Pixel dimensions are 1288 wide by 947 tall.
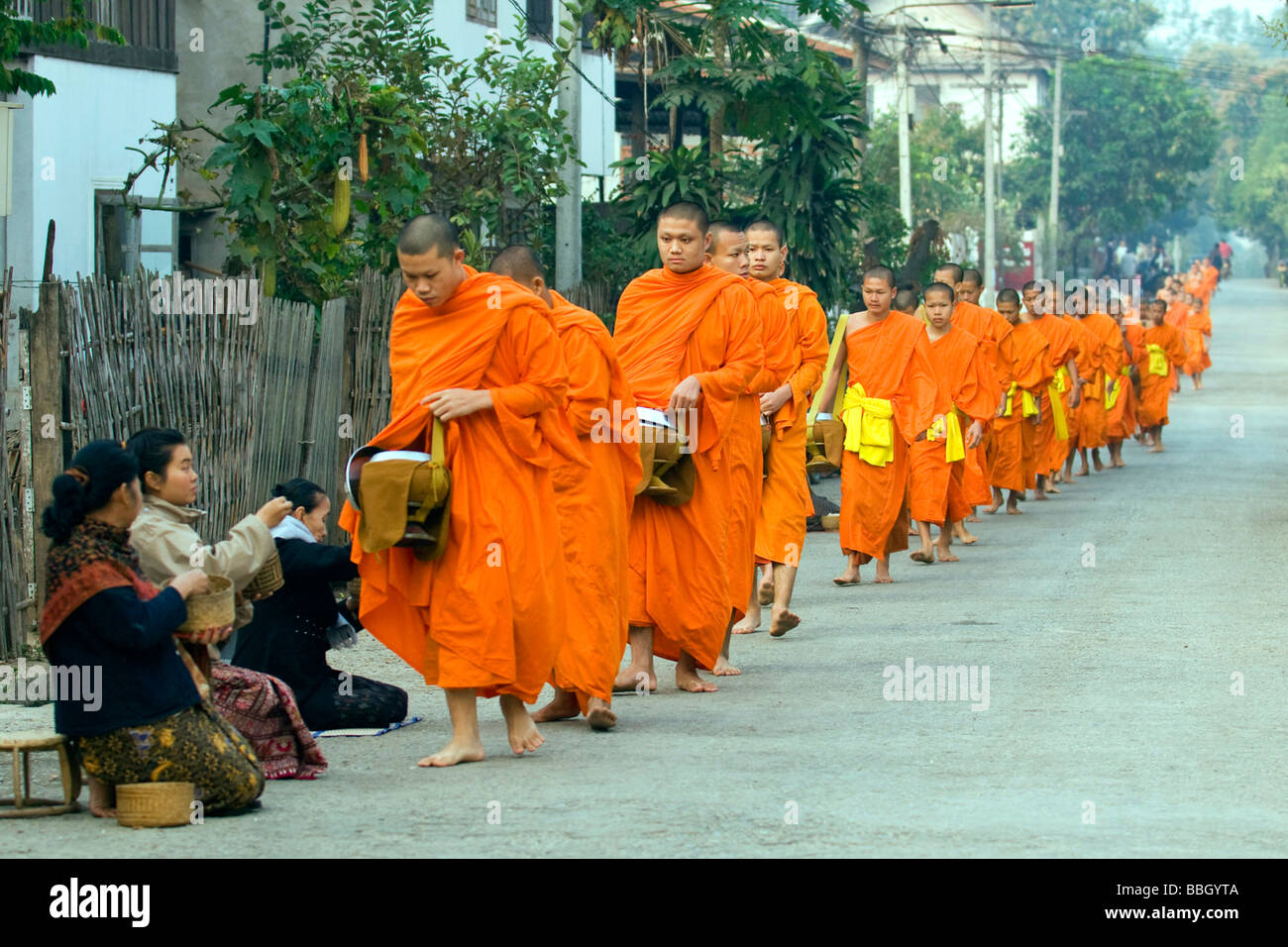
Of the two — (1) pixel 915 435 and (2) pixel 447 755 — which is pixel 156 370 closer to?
(2) pixel 447 755

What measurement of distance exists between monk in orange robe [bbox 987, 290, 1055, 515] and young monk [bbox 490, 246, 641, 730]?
9839mm

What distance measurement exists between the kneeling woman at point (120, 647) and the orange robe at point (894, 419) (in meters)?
6.81

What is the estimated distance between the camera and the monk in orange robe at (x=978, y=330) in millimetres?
14680

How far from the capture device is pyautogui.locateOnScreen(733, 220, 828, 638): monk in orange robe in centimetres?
1013

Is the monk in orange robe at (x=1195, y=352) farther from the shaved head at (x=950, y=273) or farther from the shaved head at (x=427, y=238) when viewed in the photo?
the shaved head at (x=427, y=238)

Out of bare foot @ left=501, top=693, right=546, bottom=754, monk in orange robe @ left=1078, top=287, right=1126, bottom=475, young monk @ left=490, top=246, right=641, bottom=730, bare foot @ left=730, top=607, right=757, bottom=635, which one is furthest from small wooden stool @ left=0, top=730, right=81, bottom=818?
monk in orange robe @ left=1078, top=287, right=1126, bottom=475

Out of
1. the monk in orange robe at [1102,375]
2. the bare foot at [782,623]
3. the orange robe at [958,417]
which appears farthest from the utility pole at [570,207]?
the monk in orange robe at [1102,375]

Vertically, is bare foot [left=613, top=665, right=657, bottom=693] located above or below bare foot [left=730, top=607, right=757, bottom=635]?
above

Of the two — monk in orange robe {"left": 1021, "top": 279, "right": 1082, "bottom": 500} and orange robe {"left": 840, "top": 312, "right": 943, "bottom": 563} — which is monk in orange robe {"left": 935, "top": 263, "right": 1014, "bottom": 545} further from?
orange robe {"left": 840, "top": 312, "right": 943, "bottom": 563}

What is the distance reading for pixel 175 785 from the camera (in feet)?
18.8

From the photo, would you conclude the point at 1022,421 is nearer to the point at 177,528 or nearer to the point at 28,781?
the point at 177,528

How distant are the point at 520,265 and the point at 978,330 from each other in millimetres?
9270

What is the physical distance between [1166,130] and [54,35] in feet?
188
